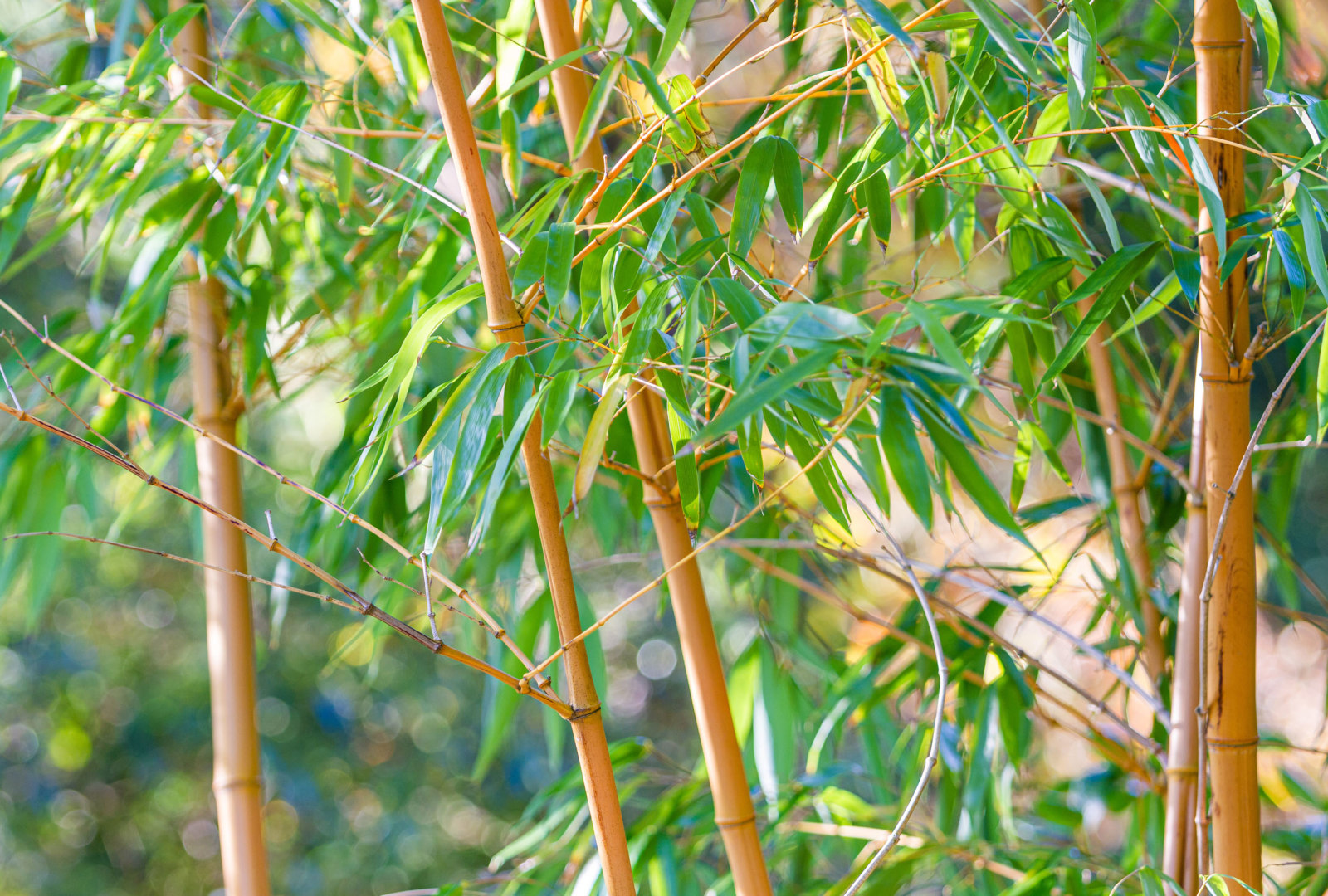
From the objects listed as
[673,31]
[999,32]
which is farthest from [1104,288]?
[673,31]

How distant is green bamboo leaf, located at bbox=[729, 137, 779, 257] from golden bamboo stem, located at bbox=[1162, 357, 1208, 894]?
377mm

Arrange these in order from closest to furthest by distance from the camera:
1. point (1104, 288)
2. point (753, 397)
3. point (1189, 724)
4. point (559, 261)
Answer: point (753, 397), point (559, 261), point (1104, 288), point (1189, 724)

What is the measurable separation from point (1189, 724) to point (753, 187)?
0.51 m

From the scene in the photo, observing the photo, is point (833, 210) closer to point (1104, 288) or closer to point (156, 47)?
point (1104, 288)

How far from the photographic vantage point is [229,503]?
91cm

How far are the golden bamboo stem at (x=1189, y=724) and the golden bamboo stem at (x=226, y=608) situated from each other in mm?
730

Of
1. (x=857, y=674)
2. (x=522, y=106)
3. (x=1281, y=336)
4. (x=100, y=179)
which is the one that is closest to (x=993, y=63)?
(x=1281, y=336)

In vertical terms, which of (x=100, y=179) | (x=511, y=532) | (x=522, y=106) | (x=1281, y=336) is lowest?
(x=511, y=532)

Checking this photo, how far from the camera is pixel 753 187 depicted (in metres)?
0.56

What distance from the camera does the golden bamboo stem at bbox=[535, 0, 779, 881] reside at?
0.67m

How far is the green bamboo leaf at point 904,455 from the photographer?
46cm

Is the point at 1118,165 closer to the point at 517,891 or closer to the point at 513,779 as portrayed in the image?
the point at 517,891

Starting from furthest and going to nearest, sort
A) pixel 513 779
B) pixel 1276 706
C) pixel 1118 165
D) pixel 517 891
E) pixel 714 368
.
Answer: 1. pixel 1276 706
2. pixel 513 779
3. pixel 1118 165
4. pixel 517 891
5. pixel 714 368

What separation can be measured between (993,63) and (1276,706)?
2.83 metres
